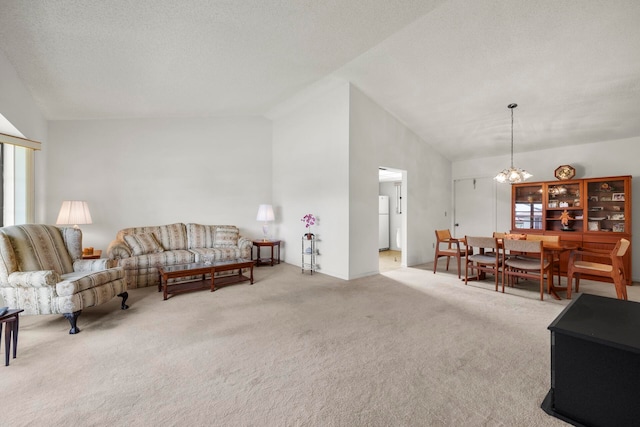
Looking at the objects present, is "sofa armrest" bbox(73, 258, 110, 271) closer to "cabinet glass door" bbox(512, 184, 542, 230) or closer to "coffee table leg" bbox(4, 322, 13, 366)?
"coffee table leg" bbox(4, 322, 13, 366)

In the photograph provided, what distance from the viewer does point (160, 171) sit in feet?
18.6

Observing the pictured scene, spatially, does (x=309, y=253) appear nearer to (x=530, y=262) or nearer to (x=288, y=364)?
(x=288, y=364)

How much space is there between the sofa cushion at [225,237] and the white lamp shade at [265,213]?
22.5 inches

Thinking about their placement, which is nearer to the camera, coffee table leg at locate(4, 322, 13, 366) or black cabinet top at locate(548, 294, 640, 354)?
black cabinet top at locate(548, 294, 640, 354)

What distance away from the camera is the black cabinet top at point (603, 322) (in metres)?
1.47

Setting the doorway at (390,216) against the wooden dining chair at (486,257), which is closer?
the wooden dining chair at (486,257)

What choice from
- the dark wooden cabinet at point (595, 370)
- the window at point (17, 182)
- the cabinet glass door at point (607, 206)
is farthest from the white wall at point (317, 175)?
the cabinet glass door at point (607, 206)

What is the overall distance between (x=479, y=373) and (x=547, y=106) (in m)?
4.35

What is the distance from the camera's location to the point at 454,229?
7145mm

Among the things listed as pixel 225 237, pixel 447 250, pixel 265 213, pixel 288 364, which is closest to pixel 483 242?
pixel 447 250

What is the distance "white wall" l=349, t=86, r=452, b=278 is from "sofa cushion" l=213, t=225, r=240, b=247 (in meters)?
2.33

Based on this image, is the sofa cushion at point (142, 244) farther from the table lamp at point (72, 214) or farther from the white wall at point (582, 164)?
the white wall at point (582, 164)

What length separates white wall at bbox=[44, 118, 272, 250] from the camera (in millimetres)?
5102

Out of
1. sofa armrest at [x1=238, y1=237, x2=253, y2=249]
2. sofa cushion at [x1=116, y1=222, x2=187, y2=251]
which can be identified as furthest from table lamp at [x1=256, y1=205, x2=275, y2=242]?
sofa cushion at [x1=116, y1=222, x2=187, y2=251]
